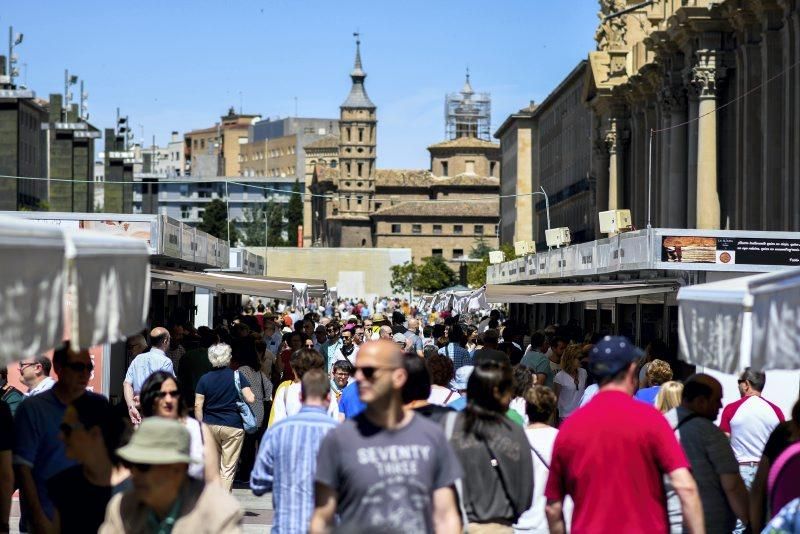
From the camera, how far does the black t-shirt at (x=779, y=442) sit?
8.45 meters

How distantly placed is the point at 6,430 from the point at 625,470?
9.36 feet

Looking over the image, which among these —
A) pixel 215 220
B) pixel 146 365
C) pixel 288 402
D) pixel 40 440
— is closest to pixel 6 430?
pixel 40 440

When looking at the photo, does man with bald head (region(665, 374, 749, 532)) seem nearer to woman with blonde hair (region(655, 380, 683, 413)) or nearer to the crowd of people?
the crowd of people

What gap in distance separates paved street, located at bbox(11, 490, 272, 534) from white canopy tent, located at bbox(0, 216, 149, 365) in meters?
5.08

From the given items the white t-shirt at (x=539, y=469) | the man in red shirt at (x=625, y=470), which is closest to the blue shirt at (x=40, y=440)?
the man in red shirt at (x=625, y=470)

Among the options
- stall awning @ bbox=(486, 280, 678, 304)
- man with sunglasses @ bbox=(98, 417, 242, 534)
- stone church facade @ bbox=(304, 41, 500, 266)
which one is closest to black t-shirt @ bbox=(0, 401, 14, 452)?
man with sunglasses @ bbox=(98, 417, 242, 534)

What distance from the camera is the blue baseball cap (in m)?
7.49

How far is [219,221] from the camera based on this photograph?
191 meters

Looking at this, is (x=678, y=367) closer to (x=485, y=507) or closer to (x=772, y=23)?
(x=485, y=507)

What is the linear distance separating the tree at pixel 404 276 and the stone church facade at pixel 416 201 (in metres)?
22.9

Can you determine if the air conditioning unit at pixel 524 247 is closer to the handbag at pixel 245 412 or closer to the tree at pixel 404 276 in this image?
the handbag at pixel 245 412

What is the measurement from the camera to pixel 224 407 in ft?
46.7

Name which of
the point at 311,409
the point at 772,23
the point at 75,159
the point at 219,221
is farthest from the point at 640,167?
the point at 219,221

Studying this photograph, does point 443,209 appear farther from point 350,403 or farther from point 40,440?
point 40,440
